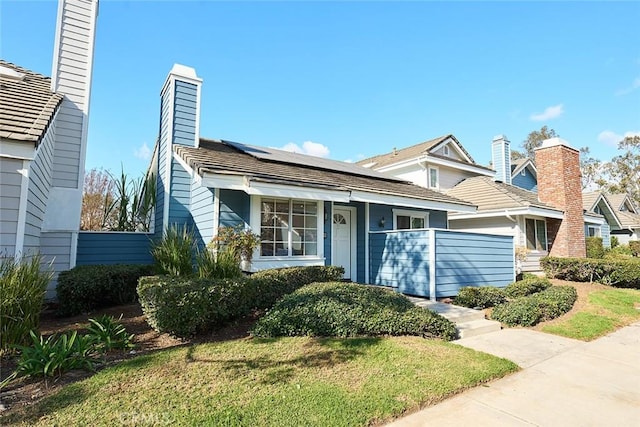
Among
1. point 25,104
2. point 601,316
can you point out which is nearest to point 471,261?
point 601,316

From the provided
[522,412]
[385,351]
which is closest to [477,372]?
[522,412]

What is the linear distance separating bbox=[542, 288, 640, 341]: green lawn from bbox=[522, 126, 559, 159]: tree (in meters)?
37.8

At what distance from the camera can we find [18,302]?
399cm

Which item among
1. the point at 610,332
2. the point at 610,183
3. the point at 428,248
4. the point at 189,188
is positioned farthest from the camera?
the point at 610,183

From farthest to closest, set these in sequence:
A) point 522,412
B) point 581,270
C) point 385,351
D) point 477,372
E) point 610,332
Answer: point 581,270 → point 610,332 → point 385,351 → point 477,372 → point 522,412

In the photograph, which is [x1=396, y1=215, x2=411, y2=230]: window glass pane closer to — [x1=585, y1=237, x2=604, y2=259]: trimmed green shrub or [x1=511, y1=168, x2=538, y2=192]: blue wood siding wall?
[x1=585, y1=237, x2=604, y2=259]: trimmed green shrub

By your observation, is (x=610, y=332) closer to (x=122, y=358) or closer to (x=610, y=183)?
(x=122, y=358)

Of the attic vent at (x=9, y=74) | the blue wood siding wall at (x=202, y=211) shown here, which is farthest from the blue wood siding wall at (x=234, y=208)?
the attic vent at (x=9, y=74)

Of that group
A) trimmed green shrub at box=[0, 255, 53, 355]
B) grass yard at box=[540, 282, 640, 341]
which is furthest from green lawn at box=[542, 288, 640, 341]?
trimmed green shrub at box=[0, 255, 53, 355]

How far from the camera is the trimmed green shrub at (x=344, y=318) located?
16.5ft

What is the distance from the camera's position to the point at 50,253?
24.6ft

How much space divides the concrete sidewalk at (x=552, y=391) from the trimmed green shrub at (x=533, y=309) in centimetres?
106

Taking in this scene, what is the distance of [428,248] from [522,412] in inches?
217

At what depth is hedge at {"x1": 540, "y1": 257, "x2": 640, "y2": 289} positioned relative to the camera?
415 inches
